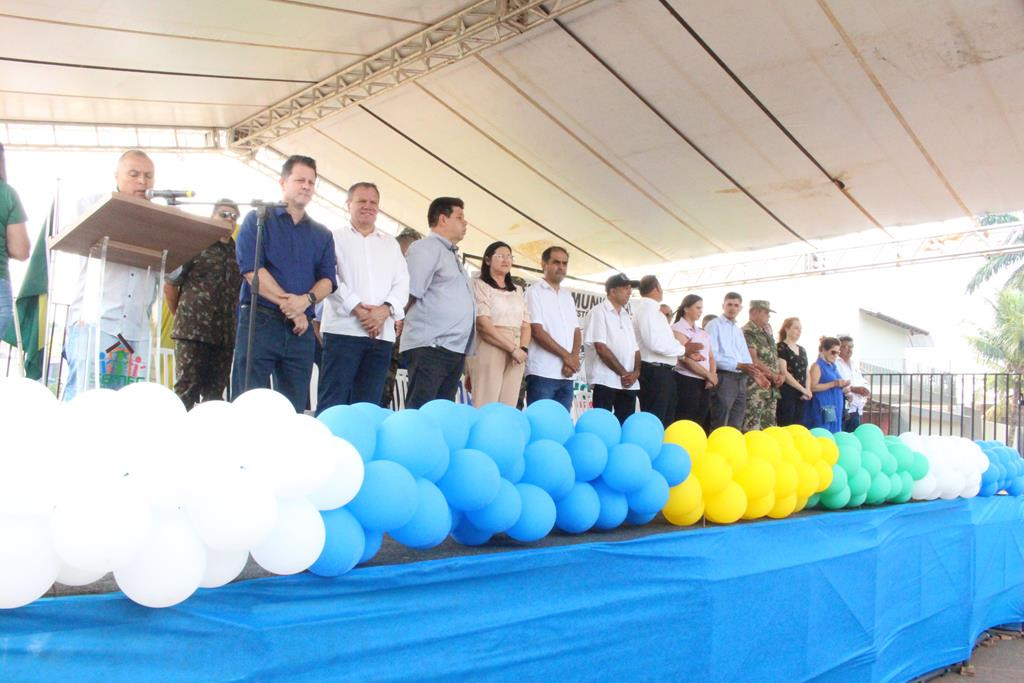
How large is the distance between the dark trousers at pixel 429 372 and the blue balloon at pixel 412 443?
1.88 metres

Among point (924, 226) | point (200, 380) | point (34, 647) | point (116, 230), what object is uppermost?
point (924, 226)

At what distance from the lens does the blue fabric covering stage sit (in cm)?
116

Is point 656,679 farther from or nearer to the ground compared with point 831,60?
nearer to the ground

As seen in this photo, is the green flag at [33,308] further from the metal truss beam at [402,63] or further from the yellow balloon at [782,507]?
the metal truss beam at [402,63]

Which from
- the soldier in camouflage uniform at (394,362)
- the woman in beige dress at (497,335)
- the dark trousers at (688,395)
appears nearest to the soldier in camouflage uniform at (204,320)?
the woman in beige dress at (497,335)

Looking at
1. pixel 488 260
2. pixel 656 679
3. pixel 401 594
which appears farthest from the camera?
pixel 488 260

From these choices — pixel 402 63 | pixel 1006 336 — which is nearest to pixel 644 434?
pixel 402 63

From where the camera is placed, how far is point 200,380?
334 centimetres

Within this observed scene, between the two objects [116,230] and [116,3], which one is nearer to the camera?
[116,230]

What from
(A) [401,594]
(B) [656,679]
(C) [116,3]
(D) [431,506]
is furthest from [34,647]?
(C) [116,3]

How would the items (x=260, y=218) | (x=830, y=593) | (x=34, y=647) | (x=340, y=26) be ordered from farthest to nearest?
(x=340, y=26)
(x=260, y=218)
(x=830, y=593)
(x=34, y=647)

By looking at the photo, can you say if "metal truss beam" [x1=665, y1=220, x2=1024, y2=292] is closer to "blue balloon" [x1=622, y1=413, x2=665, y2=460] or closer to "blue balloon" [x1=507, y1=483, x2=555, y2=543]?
"blue balloon" [x1=622, y1=413, x2=665, y2=460]

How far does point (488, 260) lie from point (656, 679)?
2600 mm

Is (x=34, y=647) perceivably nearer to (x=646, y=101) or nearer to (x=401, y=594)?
(x=401, y=594)
